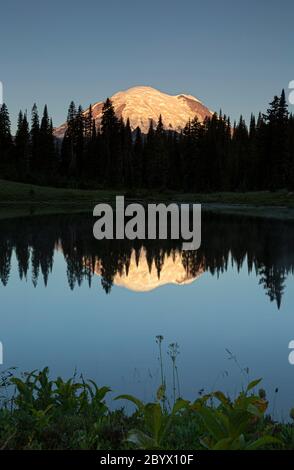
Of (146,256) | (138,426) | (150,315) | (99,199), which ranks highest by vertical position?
(99,199)

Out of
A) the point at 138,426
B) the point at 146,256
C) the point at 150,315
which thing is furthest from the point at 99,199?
the point at 138,426

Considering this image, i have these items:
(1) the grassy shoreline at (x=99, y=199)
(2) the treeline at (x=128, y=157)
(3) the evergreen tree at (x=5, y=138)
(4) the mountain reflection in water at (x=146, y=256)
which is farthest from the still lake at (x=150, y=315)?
(3) the evergreen tree at (x=5, y=138)

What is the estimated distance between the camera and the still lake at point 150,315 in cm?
852

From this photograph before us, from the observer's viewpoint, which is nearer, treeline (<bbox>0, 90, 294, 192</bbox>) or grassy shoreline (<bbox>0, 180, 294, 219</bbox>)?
grassy shoreline (<bbox>0, 180, 294, 219</bbox>)

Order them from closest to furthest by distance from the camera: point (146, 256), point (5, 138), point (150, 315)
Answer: point (150, 315) → point (146, 256) → point (5, 138)

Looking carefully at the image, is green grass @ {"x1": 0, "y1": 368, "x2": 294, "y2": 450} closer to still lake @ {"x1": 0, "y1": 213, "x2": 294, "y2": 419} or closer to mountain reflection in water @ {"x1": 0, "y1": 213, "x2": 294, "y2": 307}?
still lake @ {"x1": 0, "y1": 213, "x2": 294, "y2": 419}

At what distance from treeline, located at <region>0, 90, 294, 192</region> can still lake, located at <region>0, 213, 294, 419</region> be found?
6883cm

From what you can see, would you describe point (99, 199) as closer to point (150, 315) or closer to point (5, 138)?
point (5, 138)

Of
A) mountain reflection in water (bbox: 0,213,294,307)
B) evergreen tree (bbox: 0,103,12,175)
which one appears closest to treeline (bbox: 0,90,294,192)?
evergreen tree (bbox: 0,103,12,175)

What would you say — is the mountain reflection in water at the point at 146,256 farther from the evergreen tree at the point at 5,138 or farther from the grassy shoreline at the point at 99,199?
the evergreen tree at the point at 5,138

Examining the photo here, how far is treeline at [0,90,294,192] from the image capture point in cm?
9662

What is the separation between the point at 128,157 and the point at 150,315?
10027 cm

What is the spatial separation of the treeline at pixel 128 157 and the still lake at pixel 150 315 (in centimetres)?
6883

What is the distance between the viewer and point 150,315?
12578 millimetres
